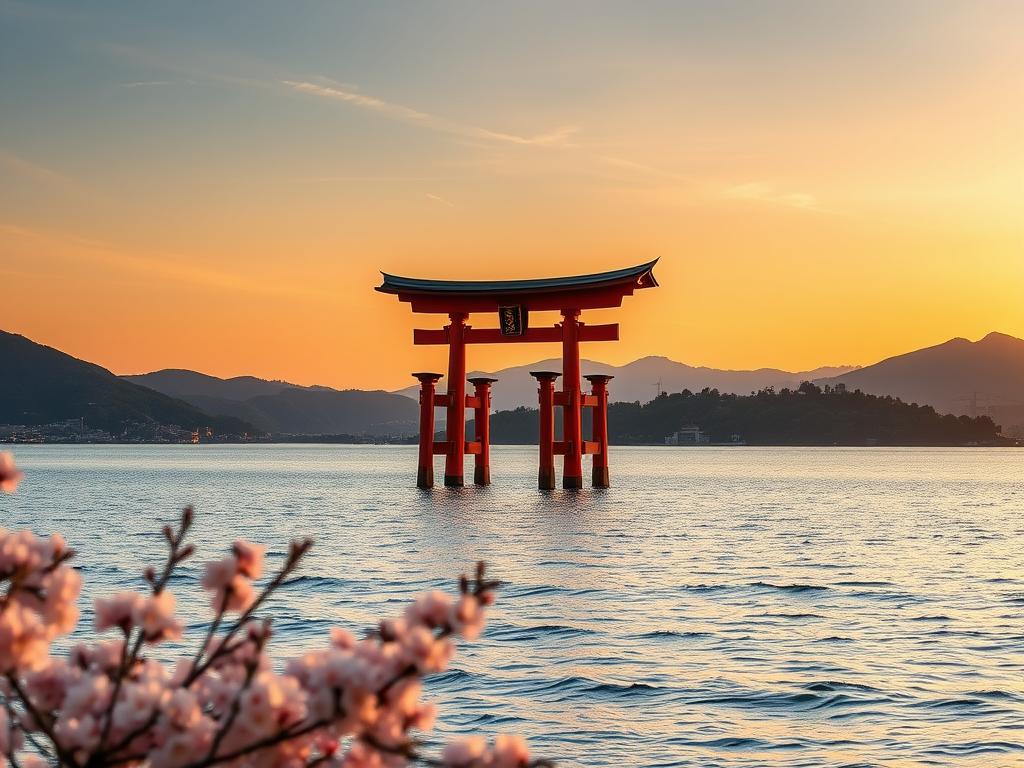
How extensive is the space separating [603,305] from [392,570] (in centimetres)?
2040

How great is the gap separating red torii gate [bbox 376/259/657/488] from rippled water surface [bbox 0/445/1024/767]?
2.75 metres

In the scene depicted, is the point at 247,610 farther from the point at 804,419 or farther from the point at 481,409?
the point at 804,419

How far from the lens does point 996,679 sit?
12.4 m

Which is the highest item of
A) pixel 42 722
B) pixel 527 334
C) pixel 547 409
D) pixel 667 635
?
pixel 527 334

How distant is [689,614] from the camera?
17.1 metres

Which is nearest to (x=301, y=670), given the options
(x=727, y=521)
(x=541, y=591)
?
(x=541, y=591)

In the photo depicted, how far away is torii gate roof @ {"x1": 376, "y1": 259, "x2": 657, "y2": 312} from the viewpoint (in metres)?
41.1

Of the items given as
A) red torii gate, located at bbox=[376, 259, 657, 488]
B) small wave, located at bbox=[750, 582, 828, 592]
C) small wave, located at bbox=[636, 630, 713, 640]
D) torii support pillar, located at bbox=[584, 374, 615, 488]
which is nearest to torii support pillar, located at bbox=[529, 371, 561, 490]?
red torii gate, located at bbox=[376, 259, 657, 488]

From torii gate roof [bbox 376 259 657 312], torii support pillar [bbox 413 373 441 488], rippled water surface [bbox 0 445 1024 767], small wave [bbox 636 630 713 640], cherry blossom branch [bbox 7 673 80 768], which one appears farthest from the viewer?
torii support pillar [bbox 413 373 441 488]

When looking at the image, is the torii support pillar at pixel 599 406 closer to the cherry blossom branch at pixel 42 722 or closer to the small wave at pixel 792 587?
the small wave at pixel 792 587

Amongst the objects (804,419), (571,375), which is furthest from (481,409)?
(804,419)

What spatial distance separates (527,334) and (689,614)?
2694cm

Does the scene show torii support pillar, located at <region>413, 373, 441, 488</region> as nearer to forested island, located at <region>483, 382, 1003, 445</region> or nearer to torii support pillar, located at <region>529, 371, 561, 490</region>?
torii support pillar, located at <region>529, 371, 561, 490</region>

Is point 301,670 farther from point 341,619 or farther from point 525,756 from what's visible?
point 341,619
